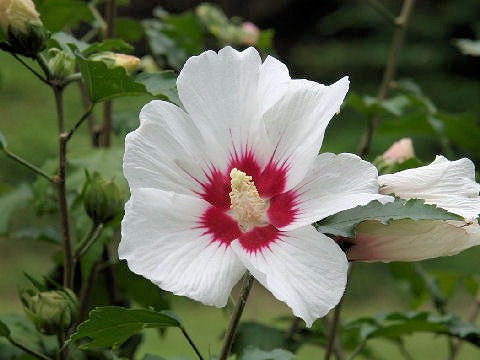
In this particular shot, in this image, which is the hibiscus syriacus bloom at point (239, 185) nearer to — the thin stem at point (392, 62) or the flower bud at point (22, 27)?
the flower bud at point (22, 27)

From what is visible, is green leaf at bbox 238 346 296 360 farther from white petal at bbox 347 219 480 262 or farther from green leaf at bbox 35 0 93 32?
green leaf at bbox 35 0 93 32

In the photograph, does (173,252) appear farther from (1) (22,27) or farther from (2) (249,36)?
(2) (249,36)

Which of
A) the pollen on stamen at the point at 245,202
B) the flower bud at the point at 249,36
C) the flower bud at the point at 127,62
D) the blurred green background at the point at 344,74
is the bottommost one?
the blurred green background at the point at 344,74

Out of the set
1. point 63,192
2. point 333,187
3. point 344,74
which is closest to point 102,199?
point 63,192

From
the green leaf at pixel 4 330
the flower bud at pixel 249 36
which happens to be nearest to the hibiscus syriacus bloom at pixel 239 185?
the green leaf at pixel 4 330

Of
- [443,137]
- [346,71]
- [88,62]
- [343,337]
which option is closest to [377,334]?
[343,337]

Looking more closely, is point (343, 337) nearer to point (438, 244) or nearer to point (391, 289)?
point (438, 244)
